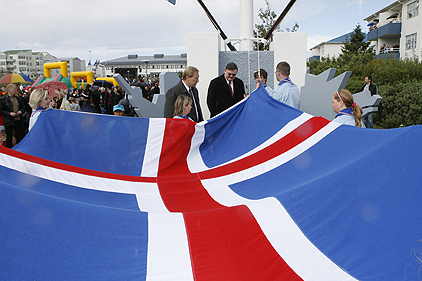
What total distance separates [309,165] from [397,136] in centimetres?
75

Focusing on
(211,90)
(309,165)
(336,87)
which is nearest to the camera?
(309,165)

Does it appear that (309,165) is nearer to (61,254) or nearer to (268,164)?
(268,164)

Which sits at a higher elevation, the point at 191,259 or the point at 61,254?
the point at 61,254

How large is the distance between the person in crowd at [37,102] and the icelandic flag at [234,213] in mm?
130

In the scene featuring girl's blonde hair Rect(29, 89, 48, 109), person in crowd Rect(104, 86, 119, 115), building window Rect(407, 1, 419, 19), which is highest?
building window Rect(407, 1, 419, 19)

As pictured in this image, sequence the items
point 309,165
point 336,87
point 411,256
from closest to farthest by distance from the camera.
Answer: point 411,256, point 309,165, point 336,87

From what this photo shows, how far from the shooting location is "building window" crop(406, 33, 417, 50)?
26.5 metres

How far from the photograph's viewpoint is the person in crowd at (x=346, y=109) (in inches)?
119

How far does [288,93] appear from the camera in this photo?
407cm

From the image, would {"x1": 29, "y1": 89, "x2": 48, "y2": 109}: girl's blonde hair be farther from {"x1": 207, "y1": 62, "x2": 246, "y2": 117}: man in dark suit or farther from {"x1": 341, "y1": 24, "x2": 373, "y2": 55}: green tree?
{"x1": 341, "y1": 24, "x2": 373, "y2": 55}: green tree

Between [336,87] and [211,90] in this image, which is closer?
[211,90]

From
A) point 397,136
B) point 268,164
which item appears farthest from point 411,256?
point 268,164

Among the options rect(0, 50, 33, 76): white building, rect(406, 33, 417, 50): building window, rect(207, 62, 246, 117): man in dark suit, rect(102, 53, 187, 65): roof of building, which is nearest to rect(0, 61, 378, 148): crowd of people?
rect(207, 62, 246, 117): man in dark suit

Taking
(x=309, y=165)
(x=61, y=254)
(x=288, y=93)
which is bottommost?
(x=61, y=254)
